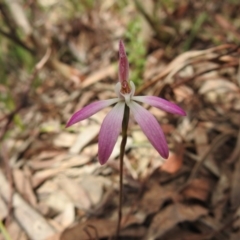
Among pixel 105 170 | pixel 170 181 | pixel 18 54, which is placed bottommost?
pixel 170 181

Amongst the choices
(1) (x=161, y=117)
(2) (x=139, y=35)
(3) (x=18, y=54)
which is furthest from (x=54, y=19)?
(1) (x=161, y=117)

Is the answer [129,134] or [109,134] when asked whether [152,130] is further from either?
[129,134]

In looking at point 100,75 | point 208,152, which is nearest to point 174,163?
point 208,152

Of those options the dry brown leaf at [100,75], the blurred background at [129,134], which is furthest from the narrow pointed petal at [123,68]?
the dry brown leaf at [100,75]

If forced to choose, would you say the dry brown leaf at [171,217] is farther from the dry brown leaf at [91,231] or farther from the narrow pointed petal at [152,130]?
the narrow pointed petal at [152,130]

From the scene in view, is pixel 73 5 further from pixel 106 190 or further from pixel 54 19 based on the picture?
pixel 106 190

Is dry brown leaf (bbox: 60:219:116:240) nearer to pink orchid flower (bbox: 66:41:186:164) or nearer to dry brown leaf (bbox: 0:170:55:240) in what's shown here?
dry brown leaf (bbox: 0:170:55:240)

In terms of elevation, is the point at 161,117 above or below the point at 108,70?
below
